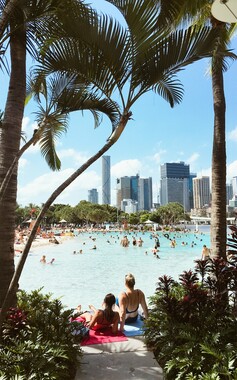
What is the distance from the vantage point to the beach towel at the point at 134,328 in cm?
515

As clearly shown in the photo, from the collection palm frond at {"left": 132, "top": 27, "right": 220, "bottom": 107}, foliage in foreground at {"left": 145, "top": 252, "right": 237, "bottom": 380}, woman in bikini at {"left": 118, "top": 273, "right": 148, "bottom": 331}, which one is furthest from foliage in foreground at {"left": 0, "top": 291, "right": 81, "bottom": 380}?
palm frond at {"left": 132, "top": 27, "right": 220, "bottom": 107}

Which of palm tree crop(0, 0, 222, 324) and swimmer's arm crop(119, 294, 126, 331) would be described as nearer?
palm tree crop(0, 0, 222, 324)

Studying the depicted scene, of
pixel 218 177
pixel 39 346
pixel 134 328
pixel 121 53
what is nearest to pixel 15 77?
pixel 121 53

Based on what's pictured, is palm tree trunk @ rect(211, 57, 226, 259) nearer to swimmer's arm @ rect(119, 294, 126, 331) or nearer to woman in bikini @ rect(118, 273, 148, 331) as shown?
woman in bikini @ rect(118, 273, 148, 331)

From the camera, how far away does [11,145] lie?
426 cm

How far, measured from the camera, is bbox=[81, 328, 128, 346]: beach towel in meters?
4.79

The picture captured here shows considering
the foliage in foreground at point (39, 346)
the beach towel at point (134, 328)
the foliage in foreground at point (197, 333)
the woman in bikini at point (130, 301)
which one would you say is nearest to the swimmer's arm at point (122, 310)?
the woman in bikini at point (130, 301)

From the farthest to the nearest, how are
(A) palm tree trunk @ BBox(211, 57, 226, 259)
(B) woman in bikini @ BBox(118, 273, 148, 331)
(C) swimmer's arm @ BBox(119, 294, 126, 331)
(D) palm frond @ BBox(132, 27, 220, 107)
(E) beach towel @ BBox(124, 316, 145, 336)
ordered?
1. (A) palm tree trunk @ BBox(211, 57, 226, 259)
2. (B) woman in bikini @ BBox(118, 273, 148, 331)
3. (C) swimmer's arm @ BBox(119, 294, 126, 331)
4. (E) beach towel @ BBox(124, 316, 145, 336)
5. (D) palm frond @ BBox(132, 27, 220, 107)

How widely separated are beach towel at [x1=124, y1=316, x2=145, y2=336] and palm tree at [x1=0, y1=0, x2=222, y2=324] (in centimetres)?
266

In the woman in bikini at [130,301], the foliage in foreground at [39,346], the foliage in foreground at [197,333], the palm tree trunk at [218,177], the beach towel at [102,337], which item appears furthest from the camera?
the palm tree trunk at [218,177]

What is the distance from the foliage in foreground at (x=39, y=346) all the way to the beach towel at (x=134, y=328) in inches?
47.5

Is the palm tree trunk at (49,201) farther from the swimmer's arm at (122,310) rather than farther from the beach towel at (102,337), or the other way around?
the swimmer's arm at (122,310)

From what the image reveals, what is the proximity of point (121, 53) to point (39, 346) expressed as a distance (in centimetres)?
335

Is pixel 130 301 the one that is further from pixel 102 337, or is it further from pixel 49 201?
pixel 49 201
